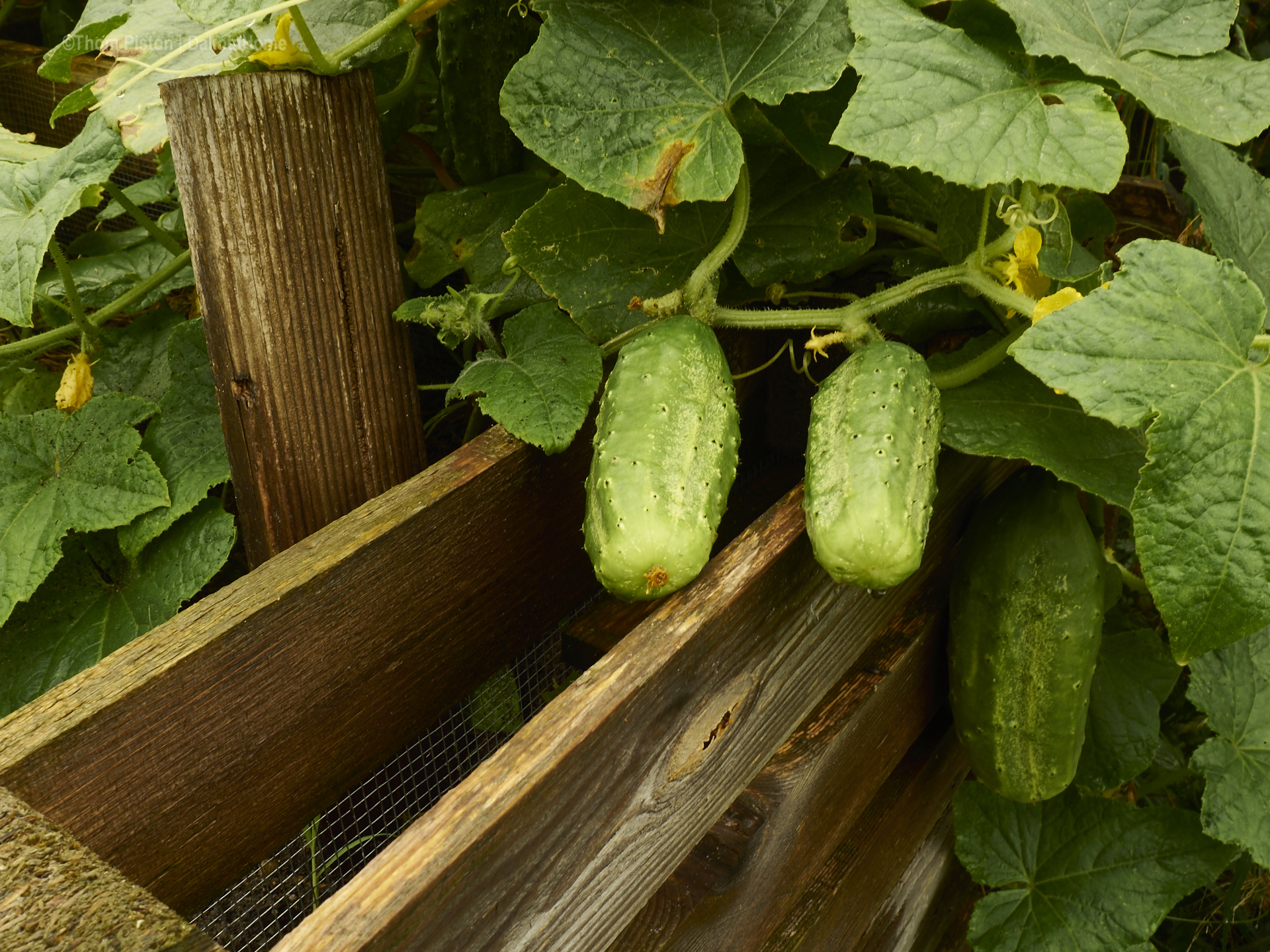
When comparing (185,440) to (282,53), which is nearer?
(282,53)

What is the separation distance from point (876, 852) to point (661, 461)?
2.70 feet

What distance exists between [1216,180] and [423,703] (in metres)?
1.15

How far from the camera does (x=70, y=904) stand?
569mm

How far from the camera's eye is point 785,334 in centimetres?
145

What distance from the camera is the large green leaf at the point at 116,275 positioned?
154 centimetres

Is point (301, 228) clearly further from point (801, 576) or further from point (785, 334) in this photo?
point (785, 334)

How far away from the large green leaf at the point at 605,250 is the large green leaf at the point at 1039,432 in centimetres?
37

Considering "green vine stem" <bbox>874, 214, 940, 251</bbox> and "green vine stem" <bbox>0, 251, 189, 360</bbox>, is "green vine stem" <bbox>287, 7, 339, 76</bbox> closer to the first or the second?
"green vine stem" <bbox>0, 251, 189, 360</bbox>

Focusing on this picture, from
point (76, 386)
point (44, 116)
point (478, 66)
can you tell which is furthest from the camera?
point (44, 116)

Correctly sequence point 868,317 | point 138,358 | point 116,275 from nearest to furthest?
point 868,317
point 138,358
point 116,275

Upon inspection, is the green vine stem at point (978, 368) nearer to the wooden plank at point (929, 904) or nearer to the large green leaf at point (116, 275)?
the wooden plank at point (929, 904)

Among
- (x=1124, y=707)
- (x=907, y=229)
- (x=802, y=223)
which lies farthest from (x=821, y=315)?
(x=1124, y=707)

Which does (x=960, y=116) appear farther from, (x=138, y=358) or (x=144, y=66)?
(x=138, y=358)

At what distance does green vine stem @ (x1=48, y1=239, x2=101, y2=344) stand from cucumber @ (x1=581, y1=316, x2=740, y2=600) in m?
Answer: 0.85
